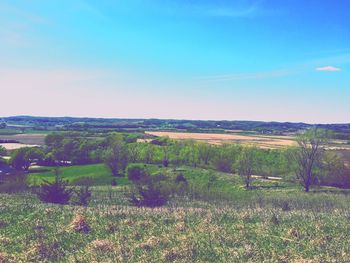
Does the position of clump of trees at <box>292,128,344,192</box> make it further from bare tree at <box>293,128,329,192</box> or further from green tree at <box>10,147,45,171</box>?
green tree at <box>10,147,45,171</box>

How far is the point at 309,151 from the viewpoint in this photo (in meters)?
72.2

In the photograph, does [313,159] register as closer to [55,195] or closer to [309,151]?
[309,151]

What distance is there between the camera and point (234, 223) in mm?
27859

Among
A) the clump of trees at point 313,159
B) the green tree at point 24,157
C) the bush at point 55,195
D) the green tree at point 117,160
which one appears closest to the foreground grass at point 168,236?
the bush at point 55,195

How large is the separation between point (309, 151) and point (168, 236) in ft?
182

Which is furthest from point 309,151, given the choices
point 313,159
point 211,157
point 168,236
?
point 168,236

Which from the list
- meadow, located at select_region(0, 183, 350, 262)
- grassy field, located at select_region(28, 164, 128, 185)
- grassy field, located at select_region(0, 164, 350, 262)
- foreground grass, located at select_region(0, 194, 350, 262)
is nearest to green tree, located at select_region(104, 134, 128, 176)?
grassy field, located at select_region(28, 164, 128, 185)

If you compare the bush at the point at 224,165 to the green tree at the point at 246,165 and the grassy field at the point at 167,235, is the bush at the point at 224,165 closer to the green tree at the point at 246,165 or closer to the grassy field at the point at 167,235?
the green tree at the point at 246,165

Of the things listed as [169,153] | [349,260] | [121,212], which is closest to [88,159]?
[169,153]

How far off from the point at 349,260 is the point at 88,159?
3665 inches

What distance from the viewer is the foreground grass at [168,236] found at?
20469 mm

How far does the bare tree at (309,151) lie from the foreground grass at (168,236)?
134 feet

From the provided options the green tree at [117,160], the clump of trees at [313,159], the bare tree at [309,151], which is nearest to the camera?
the bare tree at [309,151]

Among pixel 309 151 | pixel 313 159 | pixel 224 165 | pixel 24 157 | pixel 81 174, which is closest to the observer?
pixel 313 159
